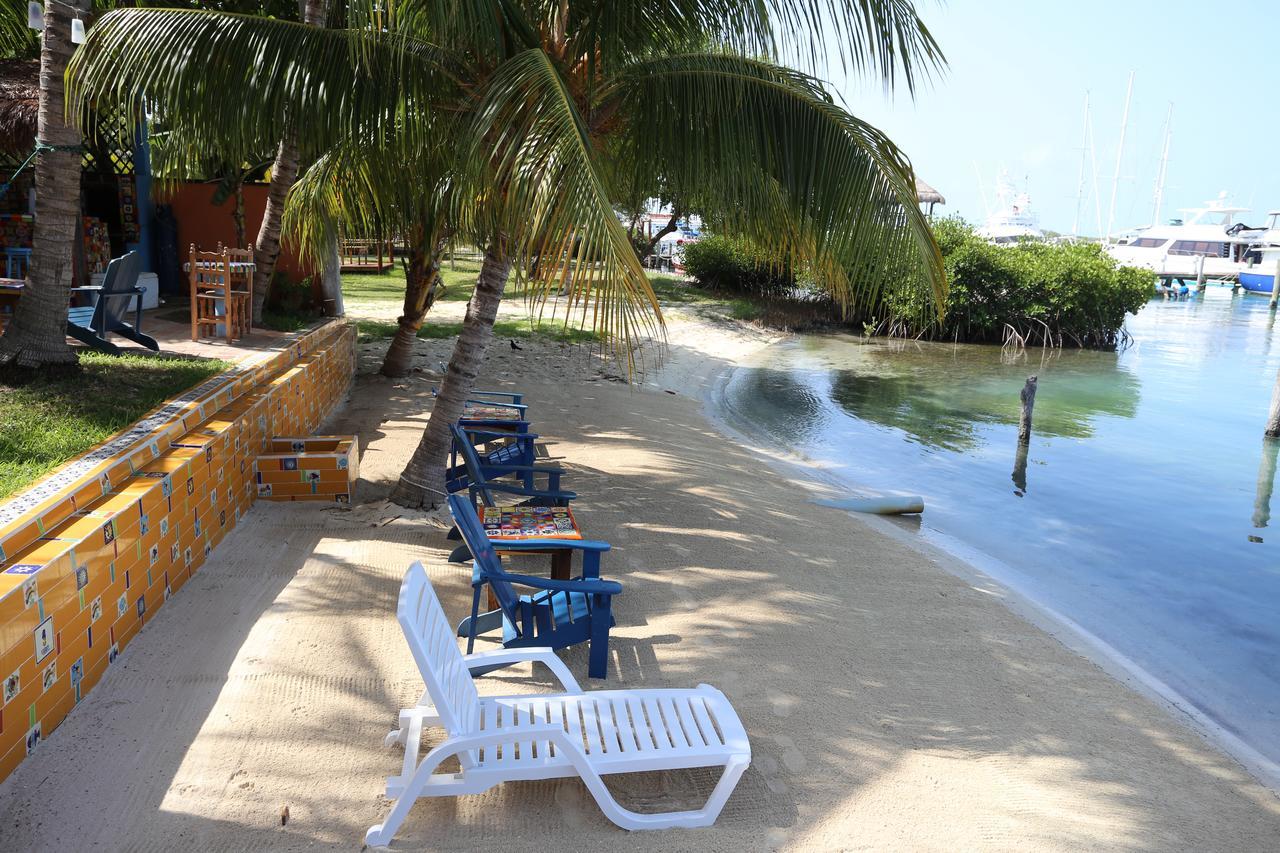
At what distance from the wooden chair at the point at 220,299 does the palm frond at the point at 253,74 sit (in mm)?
2510

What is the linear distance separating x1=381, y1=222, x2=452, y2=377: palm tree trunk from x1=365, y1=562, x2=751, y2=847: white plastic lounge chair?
7387 millimetres

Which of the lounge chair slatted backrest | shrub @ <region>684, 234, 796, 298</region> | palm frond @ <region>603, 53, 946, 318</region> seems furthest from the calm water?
shrub @ <region>684, 234, 796, 298</region>

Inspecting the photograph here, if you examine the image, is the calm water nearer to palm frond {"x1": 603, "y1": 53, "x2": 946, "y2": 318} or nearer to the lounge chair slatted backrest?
palm frond {"x1": 603, "y1": 53, "x2": 946, "y2": 318}

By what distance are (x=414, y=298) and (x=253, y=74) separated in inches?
228

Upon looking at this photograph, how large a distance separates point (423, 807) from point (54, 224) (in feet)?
15.8

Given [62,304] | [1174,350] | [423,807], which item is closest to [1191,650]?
[423,807]

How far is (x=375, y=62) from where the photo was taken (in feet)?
20.1

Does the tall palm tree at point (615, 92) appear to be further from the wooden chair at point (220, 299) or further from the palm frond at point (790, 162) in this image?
the wooden chair at point (220, 299)

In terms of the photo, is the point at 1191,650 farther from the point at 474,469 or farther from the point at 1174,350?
the point at 1174,350

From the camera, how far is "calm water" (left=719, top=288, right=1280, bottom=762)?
24.6 feet

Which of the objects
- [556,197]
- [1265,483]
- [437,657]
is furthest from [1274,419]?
[437,657]

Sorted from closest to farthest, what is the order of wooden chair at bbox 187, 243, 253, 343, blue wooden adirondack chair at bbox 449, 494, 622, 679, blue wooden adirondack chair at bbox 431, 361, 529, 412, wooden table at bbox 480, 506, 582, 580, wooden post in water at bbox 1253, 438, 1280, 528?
blue wooden adirondack chair at bbox 449, 494, 622, 679 → wooden table at bbox 480, 506, 582, 580 → wooden chair at bbox 187, 243, 253, 343 → blue wooden adirondack chair at bbox 431, 361, 529, 412 → wooden post in water at bbox 1253, 438, 1280, 528

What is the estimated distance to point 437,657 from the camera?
131 inches

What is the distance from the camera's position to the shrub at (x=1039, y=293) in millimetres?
28766
